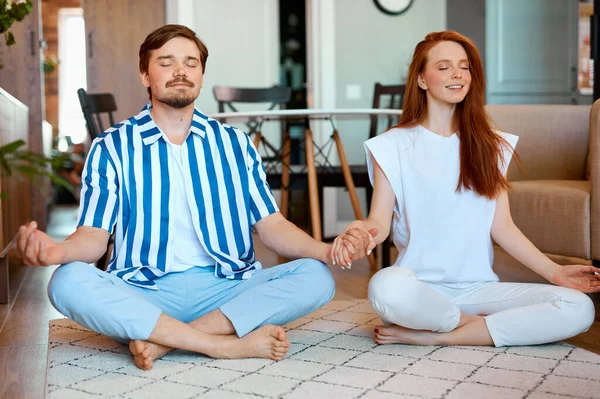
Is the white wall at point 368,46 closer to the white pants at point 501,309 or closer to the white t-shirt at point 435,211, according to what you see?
the white t-shirt at point 435,211

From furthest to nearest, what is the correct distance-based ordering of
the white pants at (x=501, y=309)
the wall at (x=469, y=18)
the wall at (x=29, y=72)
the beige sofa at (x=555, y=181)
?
the wall at (x=469, y=18)
the wall at (x=29, y=72)
the beige sofa at (x=555, y=181)
the white pants at (x=501, y=309)

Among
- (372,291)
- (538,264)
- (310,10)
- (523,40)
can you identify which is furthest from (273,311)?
(523,40)

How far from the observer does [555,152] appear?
332cm

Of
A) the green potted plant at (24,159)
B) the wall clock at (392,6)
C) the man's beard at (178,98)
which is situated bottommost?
the green potted plant at (24,159)

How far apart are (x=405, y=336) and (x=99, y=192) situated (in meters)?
0.87

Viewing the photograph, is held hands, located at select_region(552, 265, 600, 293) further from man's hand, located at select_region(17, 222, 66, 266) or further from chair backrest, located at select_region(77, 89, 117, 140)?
chair backrest, located at select_region(77, 89, 117, 140)

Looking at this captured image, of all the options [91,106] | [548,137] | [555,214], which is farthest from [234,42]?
[555,214]

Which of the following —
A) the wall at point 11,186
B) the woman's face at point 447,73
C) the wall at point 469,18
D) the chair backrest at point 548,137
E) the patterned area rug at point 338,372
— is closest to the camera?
the patterned area rug at point 338,372

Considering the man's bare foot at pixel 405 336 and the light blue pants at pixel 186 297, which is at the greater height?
the light blue pants at pixel 186 297

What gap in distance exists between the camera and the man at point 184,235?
1841 millimetres

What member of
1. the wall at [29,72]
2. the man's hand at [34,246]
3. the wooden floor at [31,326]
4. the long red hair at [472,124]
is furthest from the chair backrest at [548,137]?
the wall at [29,72]

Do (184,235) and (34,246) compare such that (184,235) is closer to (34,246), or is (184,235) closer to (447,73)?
(34,246)

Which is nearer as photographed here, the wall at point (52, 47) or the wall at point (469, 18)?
the wall at point (469, 18)

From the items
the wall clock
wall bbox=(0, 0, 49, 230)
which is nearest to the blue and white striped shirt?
wall bbox=(0, 0, 49, 230)
